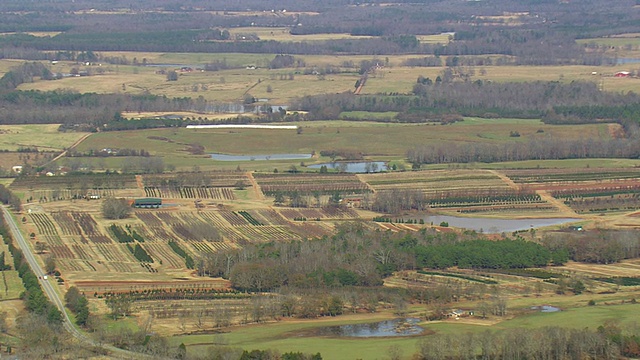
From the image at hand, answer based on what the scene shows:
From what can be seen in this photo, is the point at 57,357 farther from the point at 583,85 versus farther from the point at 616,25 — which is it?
the point at 616,25

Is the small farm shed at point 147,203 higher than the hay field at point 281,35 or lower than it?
lower

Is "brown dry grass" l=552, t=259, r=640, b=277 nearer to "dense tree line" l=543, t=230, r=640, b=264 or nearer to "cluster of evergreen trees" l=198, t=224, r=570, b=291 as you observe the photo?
"dense tree line" l=543, t=230, r=640, b=264

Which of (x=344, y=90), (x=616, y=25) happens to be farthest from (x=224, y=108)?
(x=616, y=25)

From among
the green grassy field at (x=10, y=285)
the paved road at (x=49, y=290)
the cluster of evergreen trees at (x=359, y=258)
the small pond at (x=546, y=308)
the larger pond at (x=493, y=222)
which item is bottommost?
the larger pond at (x=493, y=222)

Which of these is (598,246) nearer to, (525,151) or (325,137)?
(525,151)

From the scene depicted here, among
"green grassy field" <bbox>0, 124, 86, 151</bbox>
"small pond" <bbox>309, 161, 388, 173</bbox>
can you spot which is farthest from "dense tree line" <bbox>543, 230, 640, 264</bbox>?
"green grassy field" <bbox>0, 124, 86, 151</bbox>

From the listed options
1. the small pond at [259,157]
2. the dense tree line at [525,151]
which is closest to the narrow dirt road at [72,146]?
the small pond at [259,157]

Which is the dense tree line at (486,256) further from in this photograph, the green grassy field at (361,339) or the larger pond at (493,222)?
the green grassy field at (361,339)
